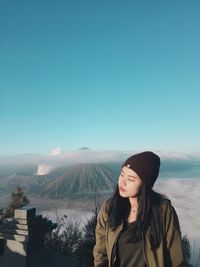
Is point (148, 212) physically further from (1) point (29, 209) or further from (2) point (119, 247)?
(1) point (29, 209)

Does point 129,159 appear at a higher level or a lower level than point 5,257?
higher

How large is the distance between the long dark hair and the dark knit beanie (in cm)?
10

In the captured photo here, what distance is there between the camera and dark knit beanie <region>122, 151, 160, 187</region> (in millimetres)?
3465

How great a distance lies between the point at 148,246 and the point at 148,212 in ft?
1.10

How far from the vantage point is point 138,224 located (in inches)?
133

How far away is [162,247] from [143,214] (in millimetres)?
370

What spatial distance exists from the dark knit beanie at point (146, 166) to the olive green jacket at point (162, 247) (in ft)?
0.95

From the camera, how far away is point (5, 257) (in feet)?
28.8

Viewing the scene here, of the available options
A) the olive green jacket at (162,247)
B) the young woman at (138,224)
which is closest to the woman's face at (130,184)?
the young woman at (138,224)

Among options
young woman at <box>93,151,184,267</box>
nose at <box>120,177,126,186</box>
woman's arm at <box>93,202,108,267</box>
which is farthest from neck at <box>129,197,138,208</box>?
woman's arm at <box>93,202,108,267</box>

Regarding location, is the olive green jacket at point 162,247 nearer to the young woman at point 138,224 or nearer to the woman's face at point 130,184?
the young woman at point 138,224

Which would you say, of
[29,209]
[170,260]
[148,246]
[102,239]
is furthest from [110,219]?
[29,209]

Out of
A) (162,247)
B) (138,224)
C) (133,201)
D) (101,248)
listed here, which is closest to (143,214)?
(138,224)

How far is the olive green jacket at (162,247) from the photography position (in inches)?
128
